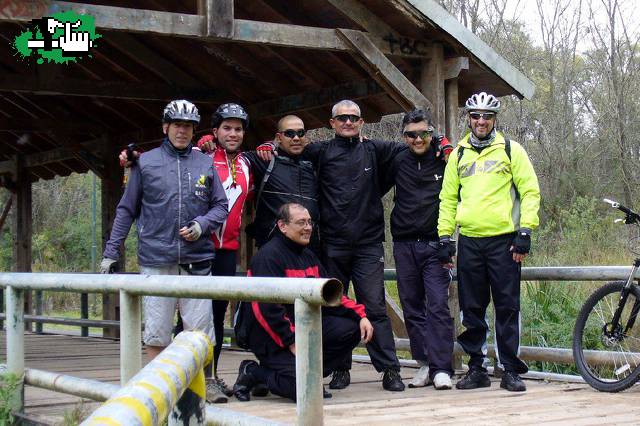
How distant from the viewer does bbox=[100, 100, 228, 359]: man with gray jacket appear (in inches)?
236

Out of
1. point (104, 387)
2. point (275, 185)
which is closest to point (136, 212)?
point (275, 185)

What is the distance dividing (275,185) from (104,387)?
219cm

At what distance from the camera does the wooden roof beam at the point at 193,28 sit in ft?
23.2

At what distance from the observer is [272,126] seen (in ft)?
36.7

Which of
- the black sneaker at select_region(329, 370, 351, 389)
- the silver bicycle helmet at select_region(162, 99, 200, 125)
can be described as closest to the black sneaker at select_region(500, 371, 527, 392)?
the black sneaker at select_region(329, 370, 351, 389)

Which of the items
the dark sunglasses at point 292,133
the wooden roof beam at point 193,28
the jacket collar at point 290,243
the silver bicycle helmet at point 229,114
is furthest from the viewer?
the wooden roof beam at point 193,28

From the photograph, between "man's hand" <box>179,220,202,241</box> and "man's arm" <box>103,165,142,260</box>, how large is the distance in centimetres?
41

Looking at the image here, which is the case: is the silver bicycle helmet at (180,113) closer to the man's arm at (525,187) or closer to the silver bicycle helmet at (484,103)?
the silver bicycle helmet at (484,103)

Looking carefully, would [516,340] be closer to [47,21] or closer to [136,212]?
[136,212]

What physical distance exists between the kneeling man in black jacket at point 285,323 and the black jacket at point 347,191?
0.45m

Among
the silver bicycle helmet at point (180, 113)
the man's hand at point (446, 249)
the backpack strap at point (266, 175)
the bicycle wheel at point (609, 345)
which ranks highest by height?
the silver bicycle helmet at point (180, 113)

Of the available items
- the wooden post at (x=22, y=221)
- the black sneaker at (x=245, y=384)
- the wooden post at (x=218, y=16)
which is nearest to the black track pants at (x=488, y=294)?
the black sneaker at (x=245, y=384)

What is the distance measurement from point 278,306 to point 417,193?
1.53 metres

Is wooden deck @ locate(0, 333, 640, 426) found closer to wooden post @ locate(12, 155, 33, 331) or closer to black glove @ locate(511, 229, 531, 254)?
black glove @ locate(511, 229, 531, 254)
